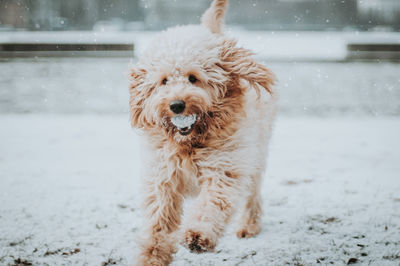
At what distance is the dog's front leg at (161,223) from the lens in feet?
8.54

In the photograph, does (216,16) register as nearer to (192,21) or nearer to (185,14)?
(192,21)

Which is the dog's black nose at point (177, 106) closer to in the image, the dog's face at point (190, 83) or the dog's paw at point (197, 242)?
the dog's face at point (190, 83)

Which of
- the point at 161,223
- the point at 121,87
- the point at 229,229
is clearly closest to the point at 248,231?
the point at 229,229

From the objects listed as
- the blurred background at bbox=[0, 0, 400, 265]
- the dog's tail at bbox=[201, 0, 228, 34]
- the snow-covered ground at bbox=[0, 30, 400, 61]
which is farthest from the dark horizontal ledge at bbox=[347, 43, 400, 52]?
the dog's tail at bbox=[201, 0, 228, 34]

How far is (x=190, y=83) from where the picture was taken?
109 inches

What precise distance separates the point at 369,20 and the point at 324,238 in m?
32.3

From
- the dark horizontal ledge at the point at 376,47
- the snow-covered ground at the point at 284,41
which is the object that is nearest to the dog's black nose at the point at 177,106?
the snow-covered ground at the point at 284,41

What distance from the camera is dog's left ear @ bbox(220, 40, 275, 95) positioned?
9.64ft

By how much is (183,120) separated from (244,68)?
0.61 meters

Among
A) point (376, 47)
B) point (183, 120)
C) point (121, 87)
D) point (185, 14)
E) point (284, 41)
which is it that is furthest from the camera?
point (185, 14)

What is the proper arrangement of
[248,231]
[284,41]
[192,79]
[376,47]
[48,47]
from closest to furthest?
[192,79], [248,231], [376,47], [48,47], [284,41]

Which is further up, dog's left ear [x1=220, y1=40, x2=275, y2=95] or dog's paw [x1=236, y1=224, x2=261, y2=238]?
dog's left ear [x1=220, y1=40, x2=275, y2=95]

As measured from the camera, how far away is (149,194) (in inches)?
115

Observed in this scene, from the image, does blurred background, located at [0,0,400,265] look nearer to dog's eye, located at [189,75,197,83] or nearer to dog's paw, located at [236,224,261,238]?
dog's paw, located at [236,224,261,238]
